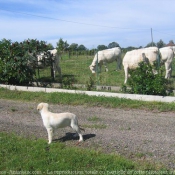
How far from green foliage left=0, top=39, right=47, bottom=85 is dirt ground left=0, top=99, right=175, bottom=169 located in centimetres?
348

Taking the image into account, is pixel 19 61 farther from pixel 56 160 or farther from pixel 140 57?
pixel 56 160

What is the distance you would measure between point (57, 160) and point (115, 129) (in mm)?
2219

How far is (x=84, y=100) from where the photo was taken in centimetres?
1006

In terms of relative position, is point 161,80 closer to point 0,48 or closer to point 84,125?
point 84,125

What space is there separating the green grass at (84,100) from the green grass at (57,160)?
3.96 meters

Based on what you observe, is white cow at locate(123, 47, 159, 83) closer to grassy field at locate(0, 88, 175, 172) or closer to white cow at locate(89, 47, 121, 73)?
white cow at locate(89, 47, 121, 73)

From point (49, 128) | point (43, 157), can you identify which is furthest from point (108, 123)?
point (43, 157)

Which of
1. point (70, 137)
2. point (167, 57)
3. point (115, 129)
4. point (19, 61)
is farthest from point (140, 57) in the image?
point (70, 137)

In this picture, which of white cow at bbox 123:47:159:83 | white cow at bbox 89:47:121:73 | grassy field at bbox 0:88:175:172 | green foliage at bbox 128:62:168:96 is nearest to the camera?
grassy field at bbox 0:88:175:172

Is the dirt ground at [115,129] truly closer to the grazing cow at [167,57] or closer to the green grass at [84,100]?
the green grass at [84,100]

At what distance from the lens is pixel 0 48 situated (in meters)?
14.0

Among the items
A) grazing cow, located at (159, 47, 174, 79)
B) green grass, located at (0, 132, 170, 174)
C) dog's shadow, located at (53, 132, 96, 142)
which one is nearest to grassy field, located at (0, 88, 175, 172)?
green grass, located at (0, 132, 170, 174)

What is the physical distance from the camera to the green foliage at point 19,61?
43.1 feet

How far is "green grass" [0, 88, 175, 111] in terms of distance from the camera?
29.7 feet
